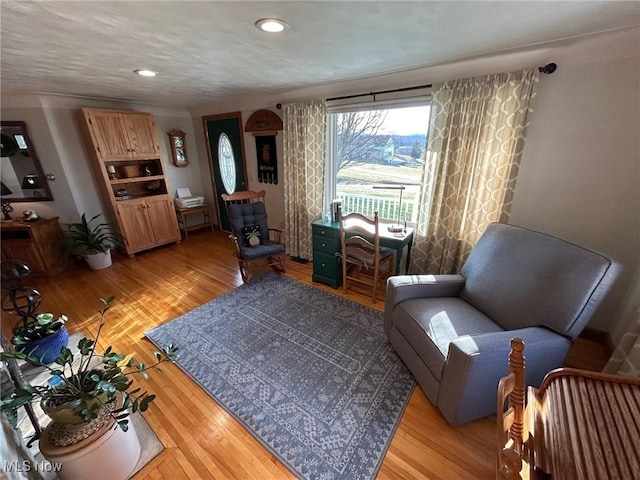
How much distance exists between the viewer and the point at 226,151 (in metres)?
4.20

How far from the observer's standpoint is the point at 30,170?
3.14m

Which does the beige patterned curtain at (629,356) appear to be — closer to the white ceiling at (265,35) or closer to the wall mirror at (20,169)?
the white ceiling at (265,35)

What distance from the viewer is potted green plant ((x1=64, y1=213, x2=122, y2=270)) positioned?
3.23 metres

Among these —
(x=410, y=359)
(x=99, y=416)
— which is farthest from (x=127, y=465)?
(x=410, y=359)

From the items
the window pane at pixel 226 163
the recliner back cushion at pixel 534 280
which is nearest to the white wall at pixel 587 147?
the recliner back cushion at pixel 534 280

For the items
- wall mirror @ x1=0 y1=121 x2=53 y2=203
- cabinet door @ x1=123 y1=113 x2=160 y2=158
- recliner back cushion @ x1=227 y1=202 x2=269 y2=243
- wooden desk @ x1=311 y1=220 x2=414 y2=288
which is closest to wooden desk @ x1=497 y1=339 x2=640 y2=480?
wooden desk @ x1=311 y1=220 x2=414 y2=288

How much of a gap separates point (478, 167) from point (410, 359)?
5.44ft

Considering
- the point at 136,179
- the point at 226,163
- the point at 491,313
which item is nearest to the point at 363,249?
the point at 491,313

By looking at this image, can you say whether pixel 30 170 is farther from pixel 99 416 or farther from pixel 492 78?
pixel 492 78

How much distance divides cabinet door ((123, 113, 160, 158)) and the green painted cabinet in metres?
2.80

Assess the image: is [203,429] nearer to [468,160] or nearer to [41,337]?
[41,337]

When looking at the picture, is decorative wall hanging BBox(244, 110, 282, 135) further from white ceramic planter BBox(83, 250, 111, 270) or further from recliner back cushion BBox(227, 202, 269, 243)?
white ceramic planter BBox(83, 250, 111, 270)

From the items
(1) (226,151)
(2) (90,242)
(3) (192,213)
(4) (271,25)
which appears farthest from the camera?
(3) (192,213)

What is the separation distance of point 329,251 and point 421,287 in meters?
1.18
